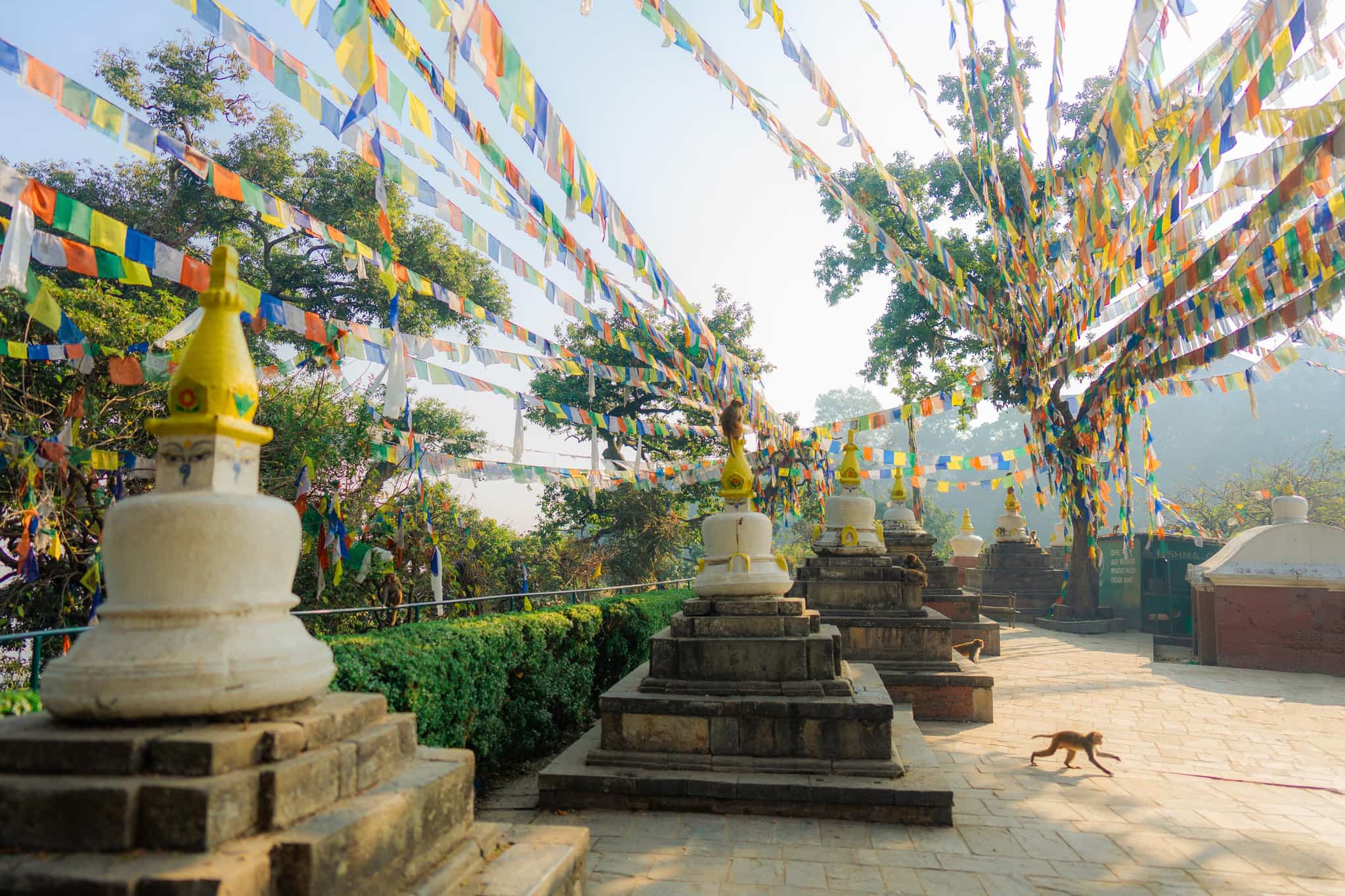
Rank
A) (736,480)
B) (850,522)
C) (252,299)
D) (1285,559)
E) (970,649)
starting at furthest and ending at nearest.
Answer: (1285,559) → (970,649) → (850,522) → (736,480) → (252,299)

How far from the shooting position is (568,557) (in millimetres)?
19266

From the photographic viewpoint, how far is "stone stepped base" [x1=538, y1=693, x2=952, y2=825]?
204 inches

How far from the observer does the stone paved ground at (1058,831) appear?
4.30m

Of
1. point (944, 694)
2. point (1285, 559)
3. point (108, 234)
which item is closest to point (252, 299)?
point (108, 234)

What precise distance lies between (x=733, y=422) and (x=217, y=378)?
4.89 m

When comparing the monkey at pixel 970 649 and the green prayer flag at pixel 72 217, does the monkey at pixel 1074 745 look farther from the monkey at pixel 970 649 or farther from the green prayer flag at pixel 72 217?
the green prayer flag at pixel 72 217

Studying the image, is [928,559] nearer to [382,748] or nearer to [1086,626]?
[1086,626]

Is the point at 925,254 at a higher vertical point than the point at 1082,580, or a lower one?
higher

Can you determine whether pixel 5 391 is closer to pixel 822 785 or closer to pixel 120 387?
pixel 120 387

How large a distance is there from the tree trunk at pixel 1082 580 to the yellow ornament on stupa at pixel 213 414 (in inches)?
817

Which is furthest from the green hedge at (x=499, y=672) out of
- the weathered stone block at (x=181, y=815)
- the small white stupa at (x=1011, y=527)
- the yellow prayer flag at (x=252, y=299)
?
the small white stupa at (x=1011, y=527)

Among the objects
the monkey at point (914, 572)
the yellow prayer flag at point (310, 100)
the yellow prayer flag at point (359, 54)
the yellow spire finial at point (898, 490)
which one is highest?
the yellow prayer flag at point (310, 100)

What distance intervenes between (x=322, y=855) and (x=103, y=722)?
2.68 ft

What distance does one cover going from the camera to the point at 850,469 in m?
11.0
